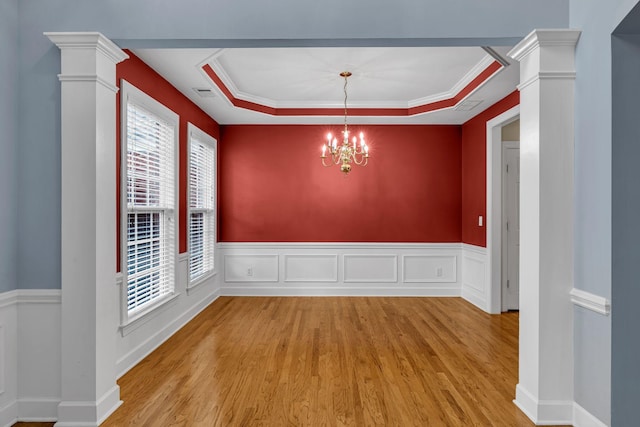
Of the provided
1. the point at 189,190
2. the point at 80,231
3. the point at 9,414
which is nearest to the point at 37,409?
the point at 9,414

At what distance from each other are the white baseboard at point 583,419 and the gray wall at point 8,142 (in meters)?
3.50

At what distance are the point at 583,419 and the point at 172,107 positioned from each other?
433cm

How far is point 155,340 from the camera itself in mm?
3623

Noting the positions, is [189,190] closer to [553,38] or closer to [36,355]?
[36,355]

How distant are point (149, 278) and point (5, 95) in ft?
6.25

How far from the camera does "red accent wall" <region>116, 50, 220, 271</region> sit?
10.1 ft

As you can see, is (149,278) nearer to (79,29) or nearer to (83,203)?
(83,203)

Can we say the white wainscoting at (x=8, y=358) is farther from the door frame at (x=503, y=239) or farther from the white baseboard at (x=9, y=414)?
the door frame at (x=503, y=239)

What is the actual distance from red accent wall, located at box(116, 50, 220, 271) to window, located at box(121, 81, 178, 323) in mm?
72

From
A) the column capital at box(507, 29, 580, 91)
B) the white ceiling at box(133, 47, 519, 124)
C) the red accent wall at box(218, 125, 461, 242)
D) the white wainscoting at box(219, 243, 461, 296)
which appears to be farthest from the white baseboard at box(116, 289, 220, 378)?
the column capital at box(507, 29, 580, 91)

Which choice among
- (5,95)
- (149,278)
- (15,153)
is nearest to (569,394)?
(149,278)

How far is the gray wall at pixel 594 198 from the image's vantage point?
202cm

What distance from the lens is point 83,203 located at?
229 cm
